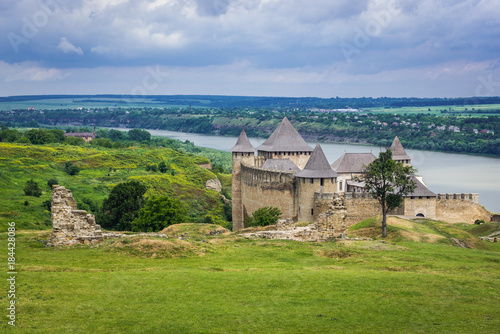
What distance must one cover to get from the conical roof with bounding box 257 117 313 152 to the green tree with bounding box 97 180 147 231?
8.82 metres

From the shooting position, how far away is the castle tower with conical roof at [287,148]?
119 ft

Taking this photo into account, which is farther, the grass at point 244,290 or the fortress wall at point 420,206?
the fortress wall at point 420,206

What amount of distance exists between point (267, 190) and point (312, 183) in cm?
481

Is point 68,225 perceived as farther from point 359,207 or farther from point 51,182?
point 51,182

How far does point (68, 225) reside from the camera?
15273 mm

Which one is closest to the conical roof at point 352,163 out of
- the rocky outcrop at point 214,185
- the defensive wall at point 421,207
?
the defensive wall at point 421,207

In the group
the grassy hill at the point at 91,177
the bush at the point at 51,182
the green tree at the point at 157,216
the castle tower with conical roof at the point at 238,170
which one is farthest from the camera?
the bush at the point at 51,182

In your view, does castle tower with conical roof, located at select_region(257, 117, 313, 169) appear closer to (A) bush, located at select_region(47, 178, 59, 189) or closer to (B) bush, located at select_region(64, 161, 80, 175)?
(A) bush, located at select_region(47, 178, 59, 189)

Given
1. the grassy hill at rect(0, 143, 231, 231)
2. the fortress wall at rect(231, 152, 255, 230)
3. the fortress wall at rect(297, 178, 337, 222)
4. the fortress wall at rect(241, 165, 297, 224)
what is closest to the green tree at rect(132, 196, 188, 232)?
the grassy hill at rect(0, 143, 231, 231)

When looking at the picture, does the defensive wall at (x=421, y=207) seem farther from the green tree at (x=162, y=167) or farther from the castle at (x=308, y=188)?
the green tree at (x=162, y=167)

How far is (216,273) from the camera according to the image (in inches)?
484

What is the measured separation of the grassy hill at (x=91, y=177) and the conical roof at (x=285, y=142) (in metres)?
6.99

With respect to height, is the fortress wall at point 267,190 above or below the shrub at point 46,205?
above

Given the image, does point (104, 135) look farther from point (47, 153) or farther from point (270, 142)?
point (270, 142)
